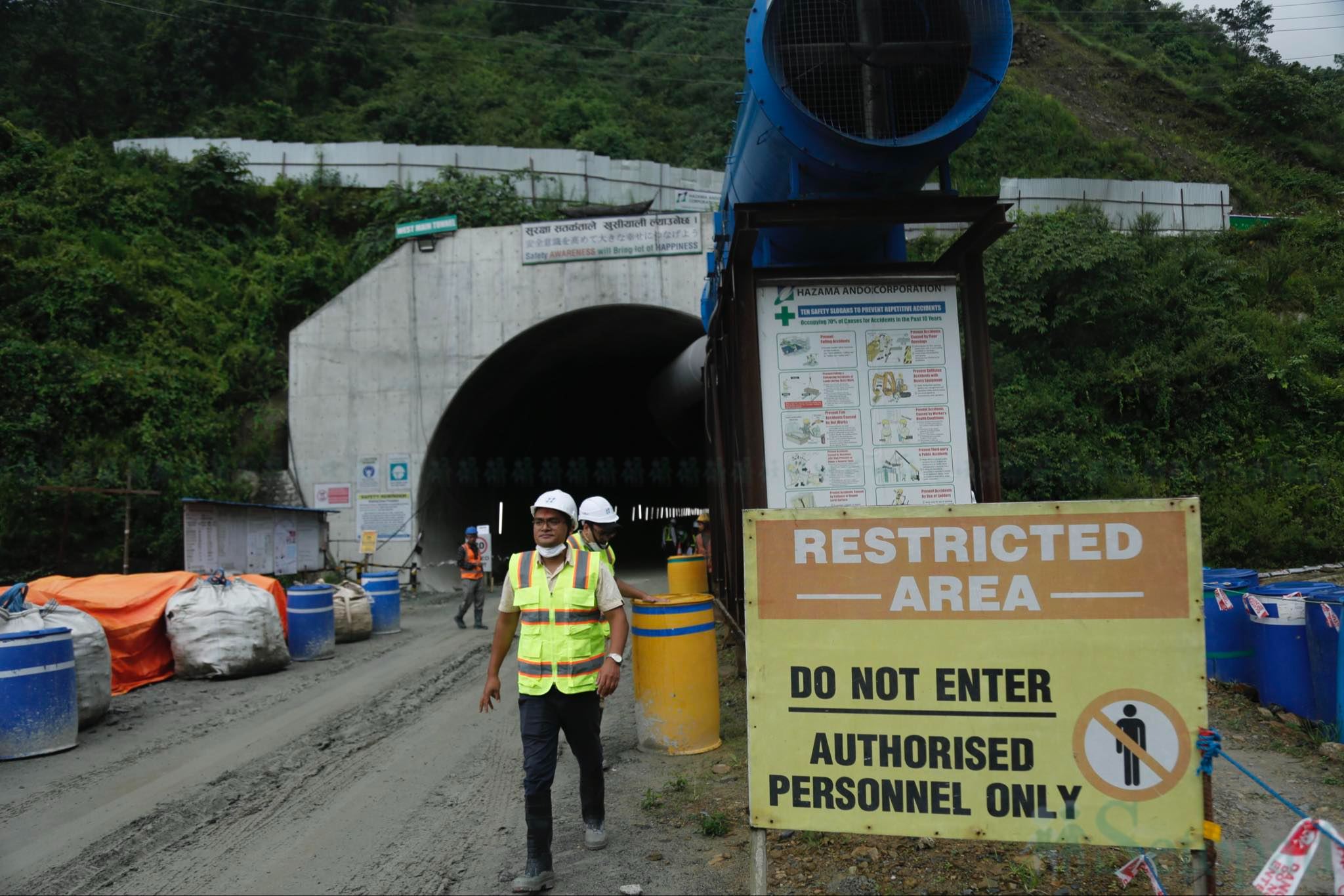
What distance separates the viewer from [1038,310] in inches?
820

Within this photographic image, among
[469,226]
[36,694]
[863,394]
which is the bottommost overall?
[36,694]

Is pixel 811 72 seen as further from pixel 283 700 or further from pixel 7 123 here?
pixel 7 123

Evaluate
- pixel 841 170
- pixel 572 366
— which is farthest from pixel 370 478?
pixel 841 170

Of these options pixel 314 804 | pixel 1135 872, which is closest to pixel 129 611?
pixel 314 804

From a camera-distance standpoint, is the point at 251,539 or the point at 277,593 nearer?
the point at 277,593

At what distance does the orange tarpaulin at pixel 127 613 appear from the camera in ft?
30.4

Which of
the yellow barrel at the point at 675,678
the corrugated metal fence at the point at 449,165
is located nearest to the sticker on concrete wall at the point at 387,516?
the corrugated metal fence at the point at 449,165

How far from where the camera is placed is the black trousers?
4.19m

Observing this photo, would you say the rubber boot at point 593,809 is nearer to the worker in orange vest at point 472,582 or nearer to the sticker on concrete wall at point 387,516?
the worker in orange vest at point 472,582

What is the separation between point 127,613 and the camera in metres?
9.54

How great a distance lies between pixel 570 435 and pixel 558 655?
27.4 meters

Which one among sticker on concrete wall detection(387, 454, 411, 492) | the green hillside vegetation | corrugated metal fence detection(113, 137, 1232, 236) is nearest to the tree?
the green hillside vegetation

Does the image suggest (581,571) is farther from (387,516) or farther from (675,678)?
(387,516)

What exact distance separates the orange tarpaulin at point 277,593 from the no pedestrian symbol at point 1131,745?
31.2ft
